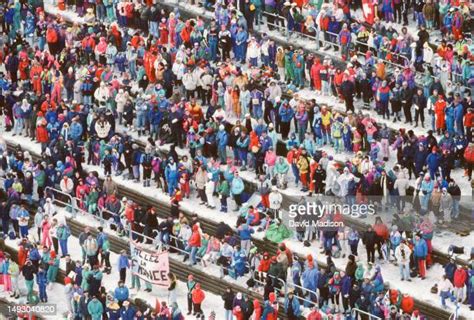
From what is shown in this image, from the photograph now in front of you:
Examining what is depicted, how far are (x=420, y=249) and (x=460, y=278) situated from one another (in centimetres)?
212

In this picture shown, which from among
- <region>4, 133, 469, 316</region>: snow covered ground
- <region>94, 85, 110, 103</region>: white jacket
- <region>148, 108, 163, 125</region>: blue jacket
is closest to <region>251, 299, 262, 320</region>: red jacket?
<region>4, 133, 469, 316</region>: snow covered ground

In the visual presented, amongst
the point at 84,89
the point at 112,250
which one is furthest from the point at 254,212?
the point at 84,89

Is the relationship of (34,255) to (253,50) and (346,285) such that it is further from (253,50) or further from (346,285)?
(253,50)

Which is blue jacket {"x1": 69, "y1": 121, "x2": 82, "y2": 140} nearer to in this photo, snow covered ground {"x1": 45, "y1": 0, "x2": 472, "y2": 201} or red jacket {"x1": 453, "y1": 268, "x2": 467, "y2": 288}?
snow covered ground {"x1": 45, "y1": 0, "x2": 472, "y2": 201}

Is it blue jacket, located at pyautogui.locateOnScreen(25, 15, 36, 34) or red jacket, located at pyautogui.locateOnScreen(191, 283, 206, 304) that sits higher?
blue jacket, located at pyautogui.locateOnScreen(25, 15, 36, 34)

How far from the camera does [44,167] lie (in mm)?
67125

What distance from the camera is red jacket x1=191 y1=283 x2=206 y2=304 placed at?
60094 millimetres

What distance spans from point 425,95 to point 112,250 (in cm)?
1243

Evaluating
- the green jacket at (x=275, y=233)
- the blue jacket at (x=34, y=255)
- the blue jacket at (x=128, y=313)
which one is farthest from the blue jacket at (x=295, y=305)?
the blue jacket at (x=34, y=255)

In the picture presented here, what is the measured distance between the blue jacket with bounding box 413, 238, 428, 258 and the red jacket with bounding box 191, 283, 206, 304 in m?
6.98

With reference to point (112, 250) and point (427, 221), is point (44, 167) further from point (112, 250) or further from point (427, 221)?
point (427, 221)


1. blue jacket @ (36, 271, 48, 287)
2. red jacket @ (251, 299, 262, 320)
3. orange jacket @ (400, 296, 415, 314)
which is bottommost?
orange jacket @ (400, 296, 415, 314)

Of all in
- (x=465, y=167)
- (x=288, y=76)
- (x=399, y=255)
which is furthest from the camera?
(x=288, y=76)
